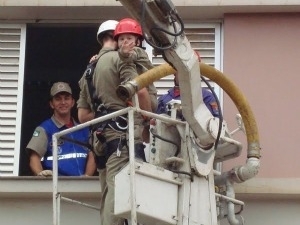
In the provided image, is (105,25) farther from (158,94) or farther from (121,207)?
(121,207)

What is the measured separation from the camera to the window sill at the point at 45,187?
1278cm

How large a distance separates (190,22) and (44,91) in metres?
3.14

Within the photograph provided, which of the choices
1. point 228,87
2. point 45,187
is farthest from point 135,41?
point 45,187

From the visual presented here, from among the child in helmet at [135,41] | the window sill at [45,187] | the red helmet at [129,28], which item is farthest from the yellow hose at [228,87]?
the window sill at [45,187]

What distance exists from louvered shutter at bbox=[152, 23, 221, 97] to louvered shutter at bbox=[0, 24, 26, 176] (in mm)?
1303

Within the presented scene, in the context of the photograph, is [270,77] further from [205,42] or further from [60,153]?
[60,153]

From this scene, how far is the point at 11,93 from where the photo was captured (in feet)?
45.0

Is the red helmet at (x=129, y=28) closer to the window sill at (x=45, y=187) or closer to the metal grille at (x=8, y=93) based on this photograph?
the window sill at (x=45, y=187)

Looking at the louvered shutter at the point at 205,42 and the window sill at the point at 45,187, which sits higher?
the louvered shutter at the point at 205,42

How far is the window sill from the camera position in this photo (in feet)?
41.9

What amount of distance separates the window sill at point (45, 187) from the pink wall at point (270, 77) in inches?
48.4

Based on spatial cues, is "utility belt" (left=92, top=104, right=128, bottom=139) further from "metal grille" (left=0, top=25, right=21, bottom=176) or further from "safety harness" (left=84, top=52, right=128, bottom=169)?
"metal grille" (left=0, top=25, right=21, bottom=176)

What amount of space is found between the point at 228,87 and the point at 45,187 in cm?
216

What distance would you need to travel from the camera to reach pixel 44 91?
16.4 m
